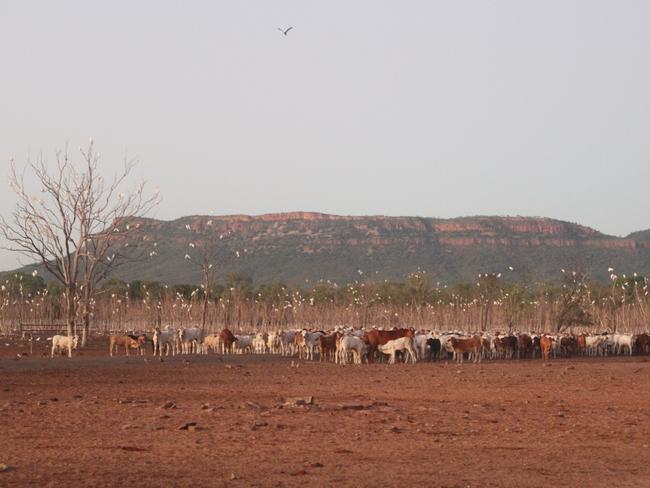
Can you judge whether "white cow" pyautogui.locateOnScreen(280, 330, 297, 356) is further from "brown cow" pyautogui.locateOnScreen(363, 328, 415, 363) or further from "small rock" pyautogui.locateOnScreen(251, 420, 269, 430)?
"small rock" pyautogui.locateOnScreen(251, 420, 269, 430)

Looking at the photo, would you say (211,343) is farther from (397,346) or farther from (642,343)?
(642,343)

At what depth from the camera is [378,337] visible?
4041cm

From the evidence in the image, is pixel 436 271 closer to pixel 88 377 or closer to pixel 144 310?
pixel 144 310

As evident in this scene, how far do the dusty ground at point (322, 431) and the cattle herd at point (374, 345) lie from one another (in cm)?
920

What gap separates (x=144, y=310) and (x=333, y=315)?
50.5 ft

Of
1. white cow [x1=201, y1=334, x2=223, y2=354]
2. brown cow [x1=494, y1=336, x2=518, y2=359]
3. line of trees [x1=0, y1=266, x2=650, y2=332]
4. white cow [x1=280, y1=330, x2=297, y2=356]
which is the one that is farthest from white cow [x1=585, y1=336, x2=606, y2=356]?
white cow [x1=201, y1=334, x2=223, y2=354]

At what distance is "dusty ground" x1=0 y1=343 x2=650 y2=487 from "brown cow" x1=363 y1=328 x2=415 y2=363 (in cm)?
986

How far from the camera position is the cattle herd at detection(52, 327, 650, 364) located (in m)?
38.2

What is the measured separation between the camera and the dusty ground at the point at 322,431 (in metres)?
12.5

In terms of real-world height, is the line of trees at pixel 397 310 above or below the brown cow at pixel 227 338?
above

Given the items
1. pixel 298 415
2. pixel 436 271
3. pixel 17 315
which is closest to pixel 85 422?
pixel 298 415

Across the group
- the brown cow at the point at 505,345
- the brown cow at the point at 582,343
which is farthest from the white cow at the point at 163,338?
the brown cow at the point at 582,343

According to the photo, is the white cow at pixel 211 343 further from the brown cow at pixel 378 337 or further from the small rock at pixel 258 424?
the small rock at pixel 258 424

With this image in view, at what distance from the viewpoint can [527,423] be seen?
17.7m
